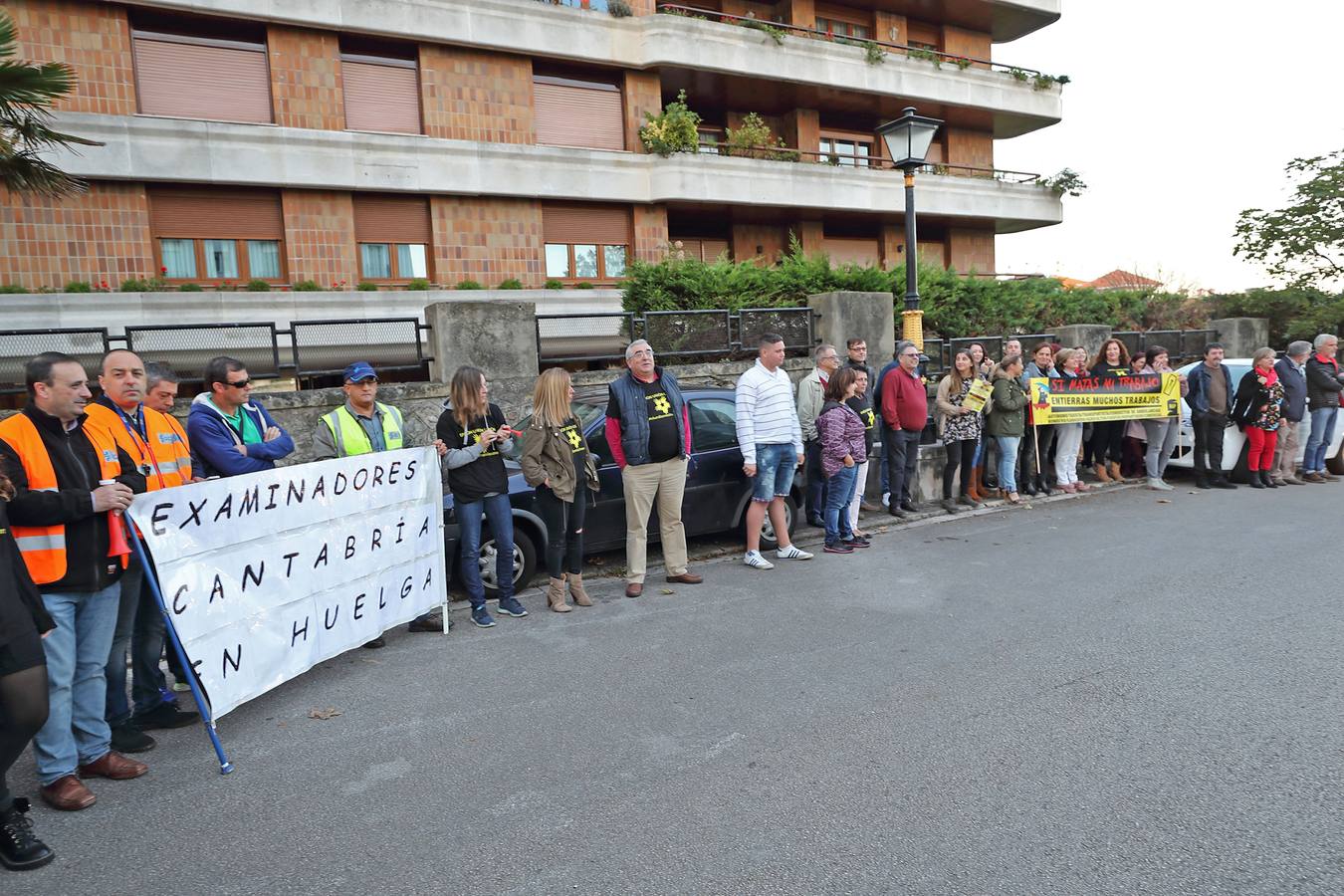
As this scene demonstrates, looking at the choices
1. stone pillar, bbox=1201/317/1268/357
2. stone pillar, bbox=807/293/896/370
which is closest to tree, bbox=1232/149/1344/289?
stone pillar, bbox=1201/317/1268/357

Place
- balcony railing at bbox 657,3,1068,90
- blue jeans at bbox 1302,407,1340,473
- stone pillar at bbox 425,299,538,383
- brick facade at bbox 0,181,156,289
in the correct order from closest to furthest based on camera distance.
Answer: stone pillar at bbox 425,299,538,383
blue jeans at bbox 1302,407,1340,473
brick facade at bbox 0,181,156,289
balcony railing at bbox 657,3,1068,90

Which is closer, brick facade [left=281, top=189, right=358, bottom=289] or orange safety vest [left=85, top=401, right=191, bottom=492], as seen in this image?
orange safety vest [left=85, top=401, right=191, bottom=492]

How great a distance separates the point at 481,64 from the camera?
63.2ft

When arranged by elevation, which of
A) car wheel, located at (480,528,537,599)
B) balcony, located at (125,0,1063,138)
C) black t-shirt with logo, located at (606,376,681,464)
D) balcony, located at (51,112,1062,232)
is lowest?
car wheel, located at (480,528,537,599)

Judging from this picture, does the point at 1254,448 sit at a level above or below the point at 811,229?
below

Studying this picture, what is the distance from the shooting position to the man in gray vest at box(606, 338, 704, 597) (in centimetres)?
668

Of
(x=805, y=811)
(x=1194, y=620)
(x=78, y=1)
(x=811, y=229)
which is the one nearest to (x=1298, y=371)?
(x=1194, y=620)

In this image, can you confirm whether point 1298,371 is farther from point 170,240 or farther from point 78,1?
point 78,1

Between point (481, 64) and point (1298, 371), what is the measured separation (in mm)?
17880

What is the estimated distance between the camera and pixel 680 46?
68.1ft

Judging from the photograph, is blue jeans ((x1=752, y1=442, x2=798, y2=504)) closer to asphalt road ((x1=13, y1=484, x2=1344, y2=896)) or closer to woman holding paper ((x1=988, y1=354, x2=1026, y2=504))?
asphalt road ((x1=13, y1=484, x2=1344, y2=896))

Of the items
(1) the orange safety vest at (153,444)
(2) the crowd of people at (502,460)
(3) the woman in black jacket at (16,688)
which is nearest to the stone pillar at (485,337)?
(2) the crowd of people at (502,460)

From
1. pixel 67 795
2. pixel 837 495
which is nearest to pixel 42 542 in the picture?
pixel 67 795

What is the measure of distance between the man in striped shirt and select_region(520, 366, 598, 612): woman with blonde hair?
1.75 meters
